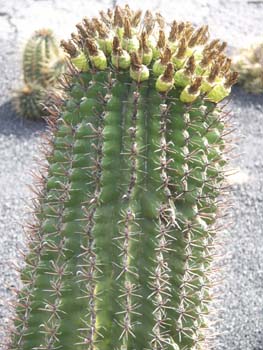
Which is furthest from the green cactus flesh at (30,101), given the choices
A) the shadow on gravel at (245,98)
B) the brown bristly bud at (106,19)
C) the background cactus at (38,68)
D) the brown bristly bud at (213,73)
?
the brown bristly bud at (213,73)

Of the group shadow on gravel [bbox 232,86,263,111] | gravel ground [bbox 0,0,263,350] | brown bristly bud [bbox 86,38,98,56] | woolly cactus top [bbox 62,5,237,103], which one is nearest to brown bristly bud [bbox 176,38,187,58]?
woolly cactus top [bbox 62,5,237,103]

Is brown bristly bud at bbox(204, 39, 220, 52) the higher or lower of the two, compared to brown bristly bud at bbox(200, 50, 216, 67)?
higher

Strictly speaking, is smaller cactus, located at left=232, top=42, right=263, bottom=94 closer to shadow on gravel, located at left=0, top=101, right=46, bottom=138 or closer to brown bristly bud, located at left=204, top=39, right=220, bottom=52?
shadow on gravel, located at left=0, top=101, right=46, bottom=138

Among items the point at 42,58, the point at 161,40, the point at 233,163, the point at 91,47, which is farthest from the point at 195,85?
the point at 42,58

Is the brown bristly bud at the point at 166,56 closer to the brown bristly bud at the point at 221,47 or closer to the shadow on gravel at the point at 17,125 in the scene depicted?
the brown bristly bud at the point at 221,47

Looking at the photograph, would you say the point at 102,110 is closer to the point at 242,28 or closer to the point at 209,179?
the point at 209,179

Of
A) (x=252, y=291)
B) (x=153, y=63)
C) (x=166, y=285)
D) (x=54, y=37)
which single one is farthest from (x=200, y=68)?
(x=54, y=37)
